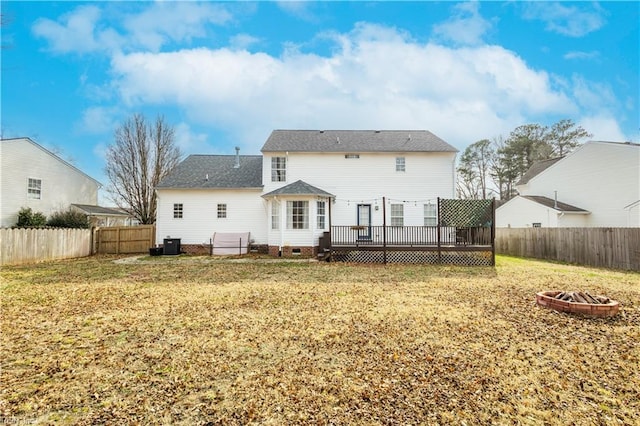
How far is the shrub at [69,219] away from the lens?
18.7 metres

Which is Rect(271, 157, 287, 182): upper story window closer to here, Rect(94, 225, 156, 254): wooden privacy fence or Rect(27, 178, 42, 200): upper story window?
Rect(94, 225, 156, 254): wooden privacy fence

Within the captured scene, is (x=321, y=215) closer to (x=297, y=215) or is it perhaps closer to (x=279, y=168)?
(x=297, y=215)

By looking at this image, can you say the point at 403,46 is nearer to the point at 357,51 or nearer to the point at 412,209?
the point at 357,51

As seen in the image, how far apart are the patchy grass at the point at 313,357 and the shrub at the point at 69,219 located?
14.1 metres

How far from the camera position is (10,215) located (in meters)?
16.8

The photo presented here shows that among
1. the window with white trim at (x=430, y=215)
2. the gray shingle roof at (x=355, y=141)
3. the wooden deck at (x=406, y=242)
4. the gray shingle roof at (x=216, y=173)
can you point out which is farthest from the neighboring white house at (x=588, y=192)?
the gray shingle roof at (x=216, y=173)

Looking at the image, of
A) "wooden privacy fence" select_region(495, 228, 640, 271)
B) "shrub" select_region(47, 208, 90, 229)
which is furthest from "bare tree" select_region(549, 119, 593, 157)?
"shrub" select_region(47, 208, 90, 229)

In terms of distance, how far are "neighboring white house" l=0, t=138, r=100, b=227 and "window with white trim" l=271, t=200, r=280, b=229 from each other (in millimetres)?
15069

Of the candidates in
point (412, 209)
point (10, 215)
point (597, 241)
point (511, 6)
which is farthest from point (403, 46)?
point (10, 215)

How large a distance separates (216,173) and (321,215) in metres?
7.50

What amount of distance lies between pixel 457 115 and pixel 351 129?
24.4 feet

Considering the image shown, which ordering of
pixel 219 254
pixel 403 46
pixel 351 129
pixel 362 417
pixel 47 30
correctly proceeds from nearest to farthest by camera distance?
1. pixel 362 417
2. pixel 47 30
3. pixel 403 46
4. pixel 219 254
5. pixel 351 129

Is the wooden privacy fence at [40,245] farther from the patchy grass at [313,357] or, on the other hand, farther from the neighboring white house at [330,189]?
the patchy grass at [313,357]

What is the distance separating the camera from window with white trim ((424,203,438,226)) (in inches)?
661
